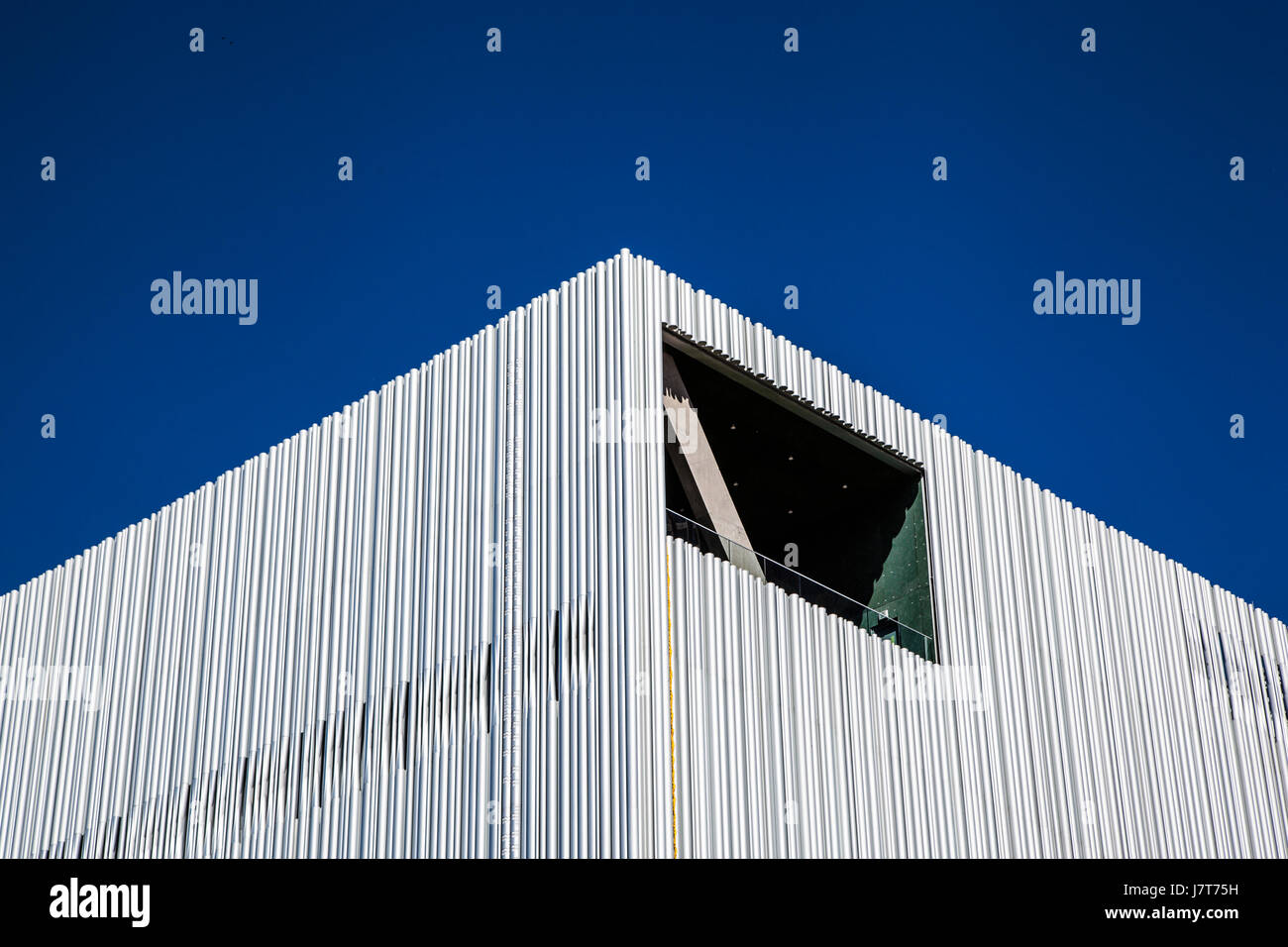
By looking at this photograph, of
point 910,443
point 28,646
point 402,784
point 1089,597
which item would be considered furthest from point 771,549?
point 28,646

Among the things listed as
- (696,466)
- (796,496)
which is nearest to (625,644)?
(696,466)

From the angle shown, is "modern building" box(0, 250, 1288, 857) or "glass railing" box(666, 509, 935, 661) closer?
"modern building" box(0, 250, 1288, 857)

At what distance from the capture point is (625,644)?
541 inches

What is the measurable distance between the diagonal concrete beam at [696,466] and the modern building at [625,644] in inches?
2.5

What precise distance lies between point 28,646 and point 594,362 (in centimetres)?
1009

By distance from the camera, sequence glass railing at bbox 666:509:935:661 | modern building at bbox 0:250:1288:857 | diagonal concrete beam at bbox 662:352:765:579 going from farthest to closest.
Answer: diagonal concrete beam at bbox 662:352:765:579, glass railing at bbox 666:509:935:661, modern building at bbox 0:250:1288:857

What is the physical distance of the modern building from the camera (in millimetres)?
14094

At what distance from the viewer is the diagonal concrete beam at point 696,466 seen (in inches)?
619

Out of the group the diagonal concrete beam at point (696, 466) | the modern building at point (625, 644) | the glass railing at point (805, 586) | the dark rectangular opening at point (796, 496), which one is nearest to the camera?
the modern building at point (625, 644)

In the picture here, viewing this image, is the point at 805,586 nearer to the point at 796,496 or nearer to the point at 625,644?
the point at 625,644

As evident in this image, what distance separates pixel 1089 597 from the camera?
66.9ft

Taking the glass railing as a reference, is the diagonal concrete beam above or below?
above

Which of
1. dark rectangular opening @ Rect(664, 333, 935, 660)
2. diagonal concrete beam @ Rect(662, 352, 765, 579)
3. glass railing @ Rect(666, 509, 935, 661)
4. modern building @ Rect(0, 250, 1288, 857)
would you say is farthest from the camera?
dark rectangular opening @ Rect(664, 333, 935, 660)

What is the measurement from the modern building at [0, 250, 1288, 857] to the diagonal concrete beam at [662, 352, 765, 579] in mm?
63
